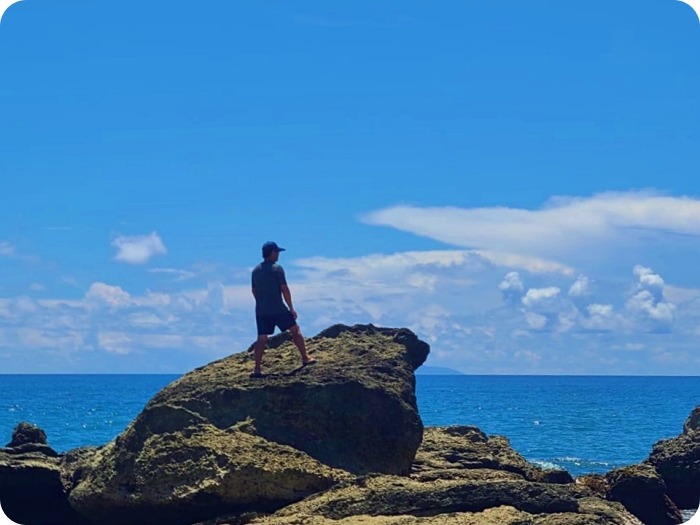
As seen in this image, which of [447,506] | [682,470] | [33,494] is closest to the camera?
[447,506]

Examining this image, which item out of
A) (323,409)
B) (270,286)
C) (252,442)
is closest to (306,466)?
(252,442)

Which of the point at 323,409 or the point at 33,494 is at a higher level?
the point at 323,409

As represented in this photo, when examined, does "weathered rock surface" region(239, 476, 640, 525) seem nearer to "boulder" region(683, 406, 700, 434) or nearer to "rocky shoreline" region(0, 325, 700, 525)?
"rocky shoreline" region(0, 325, 700, 525)

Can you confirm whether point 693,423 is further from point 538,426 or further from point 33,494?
point 538,426

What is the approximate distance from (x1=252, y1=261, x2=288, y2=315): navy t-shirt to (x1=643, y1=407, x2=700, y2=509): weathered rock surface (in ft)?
22.9

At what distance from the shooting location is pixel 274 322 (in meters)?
13.2

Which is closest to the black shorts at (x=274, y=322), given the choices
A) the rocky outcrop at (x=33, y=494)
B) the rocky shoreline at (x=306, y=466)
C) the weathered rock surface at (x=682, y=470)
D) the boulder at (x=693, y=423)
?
the rocky shoreline at (x=306, y=466)

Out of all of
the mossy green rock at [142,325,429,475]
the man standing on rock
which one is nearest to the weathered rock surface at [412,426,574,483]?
the mossy green rock at [142,325,429,475]

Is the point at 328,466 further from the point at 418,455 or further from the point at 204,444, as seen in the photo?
the point at 418,455

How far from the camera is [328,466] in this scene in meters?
11.7

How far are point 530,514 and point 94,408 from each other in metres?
62.4

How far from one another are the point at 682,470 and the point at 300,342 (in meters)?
6.84

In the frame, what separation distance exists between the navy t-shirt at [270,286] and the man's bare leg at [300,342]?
27cm

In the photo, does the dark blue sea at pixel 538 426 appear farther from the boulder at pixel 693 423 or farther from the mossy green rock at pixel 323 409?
the mossy green rock at pixel 323 409
